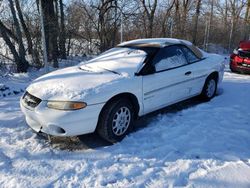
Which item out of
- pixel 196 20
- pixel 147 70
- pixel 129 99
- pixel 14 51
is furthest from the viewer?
pixel 196 20

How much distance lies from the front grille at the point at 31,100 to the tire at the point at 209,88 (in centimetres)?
353

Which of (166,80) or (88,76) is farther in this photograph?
(166,80)

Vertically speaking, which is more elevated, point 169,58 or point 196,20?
point 196,20

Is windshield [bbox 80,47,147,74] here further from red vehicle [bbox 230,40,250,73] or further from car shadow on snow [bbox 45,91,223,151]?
red vehicle [bbox 230,40,250,73]

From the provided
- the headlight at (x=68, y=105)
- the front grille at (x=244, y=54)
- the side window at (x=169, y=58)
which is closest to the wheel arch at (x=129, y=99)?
the headlight at (x=68, y=105)

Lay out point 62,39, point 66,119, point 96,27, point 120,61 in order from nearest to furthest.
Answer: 1. point 66,119
2. point 120,61
3. point 62,39
4. point 96,27

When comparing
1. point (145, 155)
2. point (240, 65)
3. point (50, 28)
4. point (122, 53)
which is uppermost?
point (50, 28)

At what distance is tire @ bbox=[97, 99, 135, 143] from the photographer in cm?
400

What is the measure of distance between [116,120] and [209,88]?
9.26 feet

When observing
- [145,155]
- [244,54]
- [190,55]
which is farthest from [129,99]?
[244,54]

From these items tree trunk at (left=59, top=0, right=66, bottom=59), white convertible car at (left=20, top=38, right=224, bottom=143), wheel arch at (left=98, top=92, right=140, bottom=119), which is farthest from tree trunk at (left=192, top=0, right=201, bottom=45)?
wheel arch at (left=98, top=92, right=140, bottom=119)

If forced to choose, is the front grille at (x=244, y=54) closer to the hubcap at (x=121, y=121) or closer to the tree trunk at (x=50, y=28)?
the tree trunk at (x=50, y=28)

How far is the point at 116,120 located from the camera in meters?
4.16

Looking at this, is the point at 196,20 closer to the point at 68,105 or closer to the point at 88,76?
the point at 88,76
